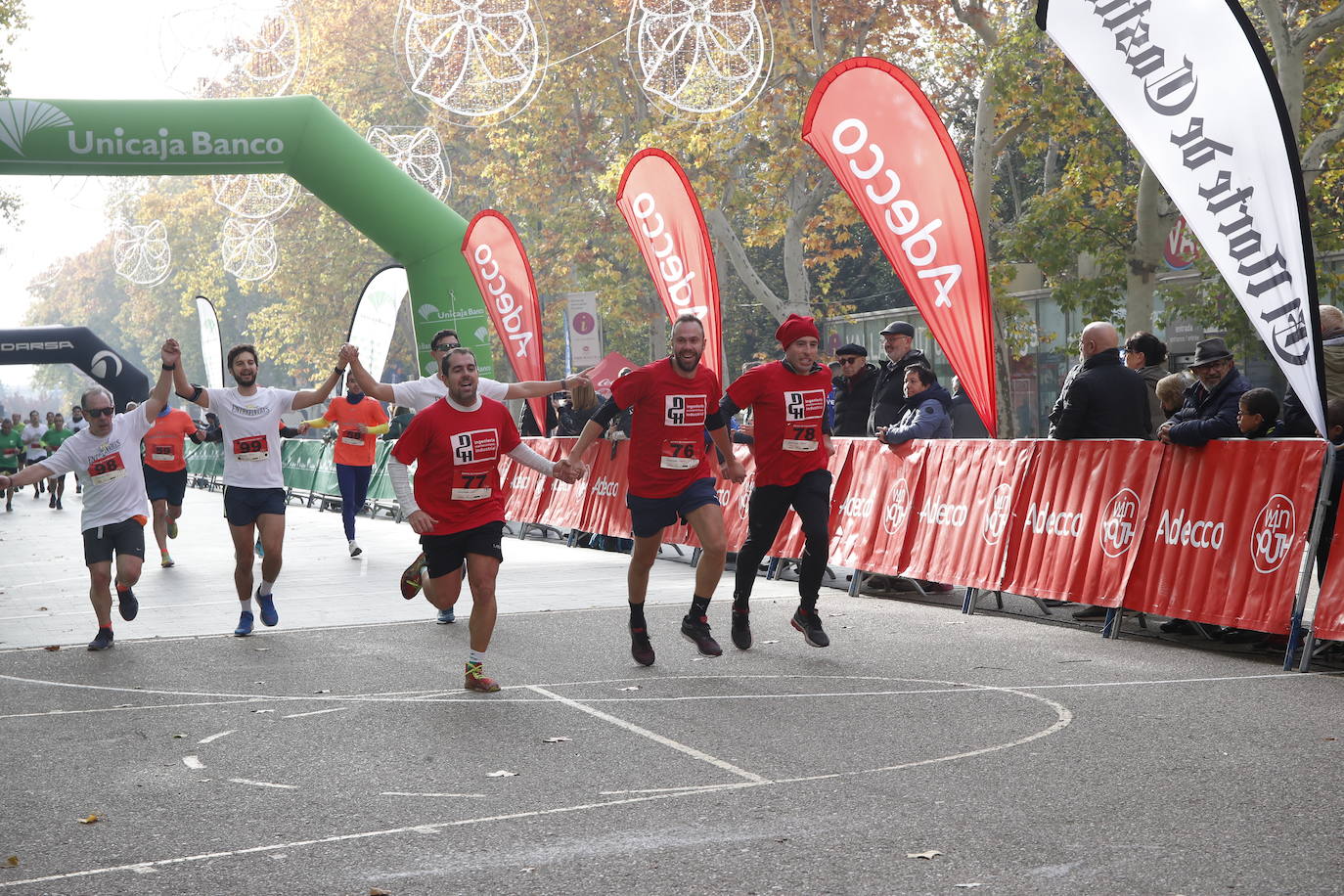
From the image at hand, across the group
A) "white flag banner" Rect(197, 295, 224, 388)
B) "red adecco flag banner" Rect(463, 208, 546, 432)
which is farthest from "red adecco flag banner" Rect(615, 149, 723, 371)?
"white flag banner" Rect(197, 295, 224, 388)

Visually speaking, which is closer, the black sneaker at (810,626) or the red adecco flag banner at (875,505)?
the black sneaker at (810,626)

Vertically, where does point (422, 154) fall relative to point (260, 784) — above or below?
above

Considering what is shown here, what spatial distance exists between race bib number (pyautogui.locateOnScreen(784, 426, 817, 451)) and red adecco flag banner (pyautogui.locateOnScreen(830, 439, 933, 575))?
2.59m

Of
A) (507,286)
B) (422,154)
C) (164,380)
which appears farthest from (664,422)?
(422,154)

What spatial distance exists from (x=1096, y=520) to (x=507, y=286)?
1273 cm

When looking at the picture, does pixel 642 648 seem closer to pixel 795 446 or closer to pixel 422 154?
pixel 795 446

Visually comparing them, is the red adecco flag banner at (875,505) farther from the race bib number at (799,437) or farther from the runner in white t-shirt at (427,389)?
the runner in white t-shirt at (427,389)

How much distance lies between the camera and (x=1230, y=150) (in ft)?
27.7

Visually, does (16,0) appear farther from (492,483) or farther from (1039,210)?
(492,483)

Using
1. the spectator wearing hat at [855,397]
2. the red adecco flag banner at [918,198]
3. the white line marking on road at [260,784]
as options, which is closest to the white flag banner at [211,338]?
the spectator wearing hat at [855,397]

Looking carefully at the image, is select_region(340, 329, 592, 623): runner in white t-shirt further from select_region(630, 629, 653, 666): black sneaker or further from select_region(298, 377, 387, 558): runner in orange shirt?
select_region(298, 377, 387, 558): runner in orange shirt

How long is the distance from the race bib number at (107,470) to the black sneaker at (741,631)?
420 centimetres

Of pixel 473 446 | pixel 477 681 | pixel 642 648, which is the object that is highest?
pixel 473 446

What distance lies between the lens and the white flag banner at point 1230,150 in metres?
8.23
